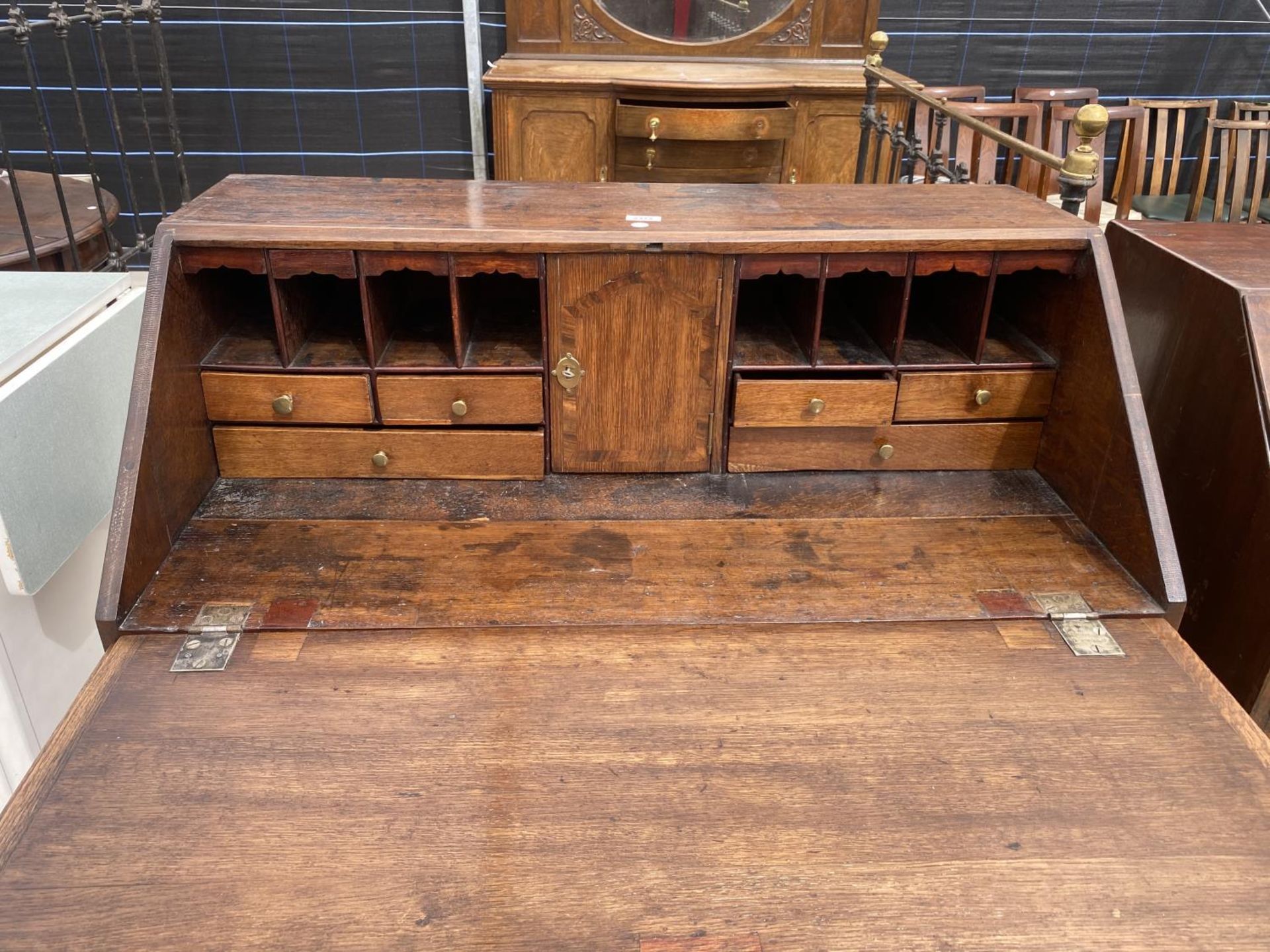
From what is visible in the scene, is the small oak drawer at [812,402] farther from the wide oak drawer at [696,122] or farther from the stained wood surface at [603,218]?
the wide oak drawer at [696,122]

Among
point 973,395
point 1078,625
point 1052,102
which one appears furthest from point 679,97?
point 1078,625

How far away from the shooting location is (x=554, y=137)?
139 inches

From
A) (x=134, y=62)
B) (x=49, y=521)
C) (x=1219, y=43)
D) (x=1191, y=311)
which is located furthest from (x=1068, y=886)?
(x=1219, y=43)

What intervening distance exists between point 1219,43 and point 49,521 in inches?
212

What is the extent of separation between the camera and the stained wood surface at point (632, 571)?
125cm

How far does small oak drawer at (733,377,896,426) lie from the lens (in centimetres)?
150

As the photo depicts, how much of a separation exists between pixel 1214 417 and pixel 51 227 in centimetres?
291

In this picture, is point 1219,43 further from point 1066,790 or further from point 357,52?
point 1066,790

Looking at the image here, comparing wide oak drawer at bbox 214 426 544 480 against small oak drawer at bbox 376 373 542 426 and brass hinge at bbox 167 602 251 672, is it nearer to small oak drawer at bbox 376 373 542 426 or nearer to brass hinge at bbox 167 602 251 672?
small oak drawer at bbox 376 373 542 426

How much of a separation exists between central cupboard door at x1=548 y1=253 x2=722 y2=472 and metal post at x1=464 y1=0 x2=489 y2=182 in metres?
2.94

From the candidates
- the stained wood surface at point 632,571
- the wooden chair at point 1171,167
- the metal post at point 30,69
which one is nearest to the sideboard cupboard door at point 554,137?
the metal post at point 30,69

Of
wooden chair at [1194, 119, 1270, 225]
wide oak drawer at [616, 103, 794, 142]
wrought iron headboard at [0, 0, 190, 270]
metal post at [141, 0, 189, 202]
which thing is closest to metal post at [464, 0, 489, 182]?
wide oak drawer at [616, 103, 794, 142]

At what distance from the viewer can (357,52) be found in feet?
13.4

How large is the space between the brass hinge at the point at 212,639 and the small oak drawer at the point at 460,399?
0.40 meters
